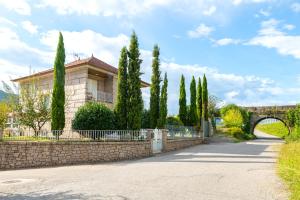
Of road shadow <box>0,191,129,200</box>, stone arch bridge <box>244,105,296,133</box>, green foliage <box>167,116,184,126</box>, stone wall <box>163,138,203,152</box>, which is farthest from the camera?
stone arch bridge <box>244,105,296,133</box>

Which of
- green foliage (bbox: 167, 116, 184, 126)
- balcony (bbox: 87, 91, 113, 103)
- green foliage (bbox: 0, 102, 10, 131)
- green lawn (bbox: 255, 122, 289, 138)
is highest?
balcony (bbox: 87, 91, 113, 103)

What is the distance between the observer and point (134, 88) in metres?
18.4

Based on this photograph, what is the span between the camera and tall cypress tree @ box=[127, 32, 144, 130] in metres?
18.1

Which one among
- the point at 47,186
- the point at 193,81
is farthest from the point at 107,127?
the point at 193,81

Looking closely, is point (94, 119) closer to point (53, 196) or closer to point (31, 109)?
point (31, 109)

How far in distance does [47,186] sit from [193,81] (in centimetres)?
2346

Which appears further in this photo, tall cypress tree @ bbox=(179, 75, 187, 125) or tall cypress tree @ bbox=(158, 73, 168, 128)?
tall cypress tree @ bbox=(179, 75, 187, 125)

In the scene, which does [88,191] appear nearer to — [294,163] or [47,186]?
[47,186]

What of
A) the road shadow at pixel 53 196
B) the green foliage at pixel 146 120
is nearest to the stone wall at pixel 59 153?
the road shadow at pixel 53 196

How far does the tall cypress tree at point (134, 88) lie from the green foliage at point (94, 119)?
1.26 metres

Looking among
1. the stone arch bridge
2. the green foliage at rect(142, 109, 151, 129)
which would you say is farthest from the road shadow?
the stone arch bridge

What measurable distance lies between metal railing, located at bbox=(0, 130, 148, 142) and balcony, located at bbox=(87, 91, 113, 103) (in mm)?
4374

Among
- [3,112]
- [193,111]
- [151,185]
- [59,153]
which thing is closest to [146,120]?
[193,111]

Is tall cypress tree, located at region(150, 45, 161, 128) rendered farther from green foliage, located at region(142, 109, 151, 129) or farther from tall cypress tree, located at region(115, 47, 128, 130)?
tall cypress tree, located at region(115, 47, 128, 130)
